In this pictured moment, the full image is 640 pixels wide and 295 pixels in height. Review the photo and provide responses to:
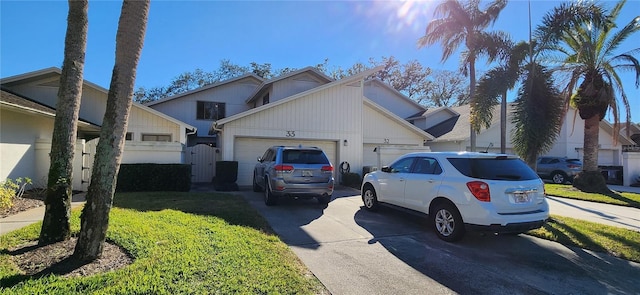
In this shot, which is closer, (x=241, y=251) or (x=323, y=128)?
(x=241, y=251)

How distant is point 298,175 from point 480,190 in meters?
4.65

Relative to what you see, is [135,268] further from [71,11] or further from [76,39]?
[71,11]

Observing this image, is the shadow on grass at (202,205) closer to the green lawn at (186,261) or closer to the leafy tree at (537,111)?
the green lawn at (186,261)

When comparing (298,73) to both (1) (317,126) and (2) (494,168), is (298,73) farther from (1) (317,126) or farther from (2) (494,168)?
(2) (494,168)

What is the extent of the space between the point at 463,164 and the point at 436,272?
2.40 metres

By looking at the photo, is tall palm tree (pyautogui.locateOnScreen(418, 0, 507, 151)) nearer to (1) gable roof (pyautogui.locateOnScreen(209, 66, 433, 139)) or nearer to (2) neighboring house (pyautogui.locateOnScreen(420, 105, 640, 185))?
(1) gable roof (pyautogui.locateOnScreen(209, 66, 433, 139))

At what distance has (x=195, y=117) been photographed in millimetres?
21016

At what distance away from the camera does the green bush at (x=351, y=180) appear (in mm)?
15102

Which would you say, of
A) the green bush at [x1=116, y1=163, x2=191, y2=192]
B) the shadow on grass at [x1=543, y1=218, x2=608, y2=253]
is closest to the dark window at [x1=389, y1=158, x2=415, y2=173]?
the shadow on grass at [x1=543, y1=218, x2=608, y2=253]

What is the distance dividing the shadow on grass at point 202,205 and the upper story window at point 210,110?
11.0 metres

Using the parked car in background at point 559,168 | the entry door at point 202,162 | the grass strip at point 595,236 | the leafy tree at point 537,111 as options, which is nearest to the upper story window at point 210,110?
the entry door at point 202,162

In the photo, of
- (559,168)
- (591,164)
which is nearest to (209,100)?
(591,164)

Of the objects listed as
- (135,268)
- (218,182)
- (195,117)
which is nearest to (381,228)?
(135,268)

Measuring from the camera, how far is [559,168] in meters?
18.9
